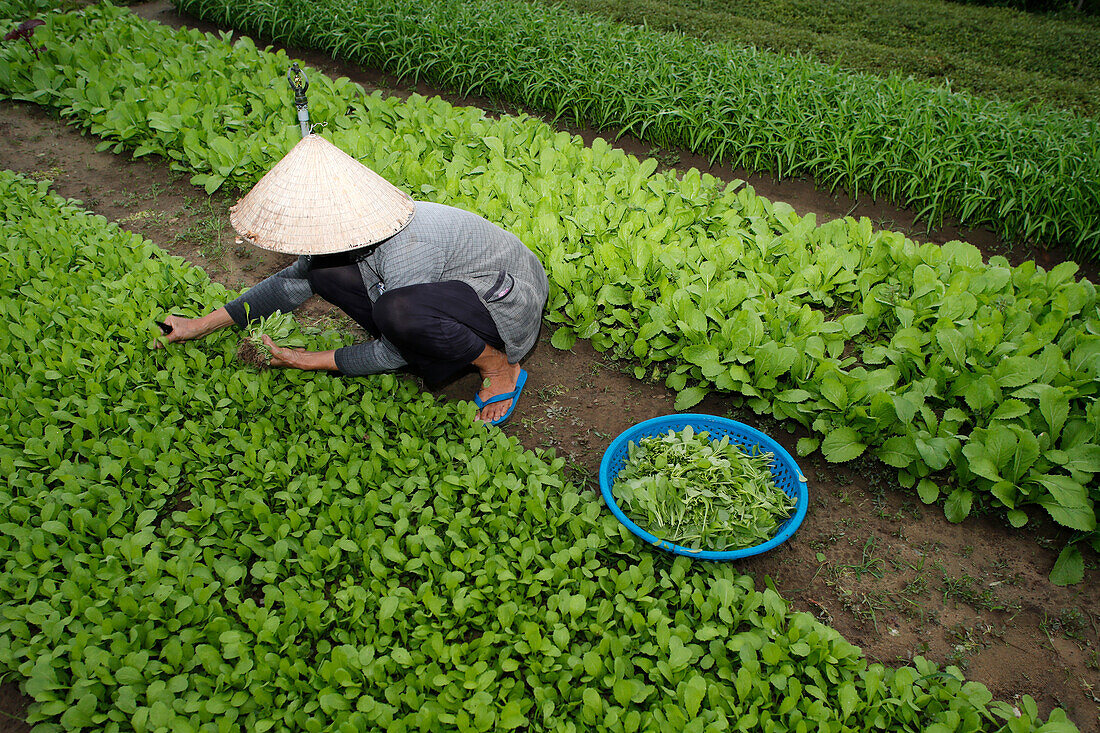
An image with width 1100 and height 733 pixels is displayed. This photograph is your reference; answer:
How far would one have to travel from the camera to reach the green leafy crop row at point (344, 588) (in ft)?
5.96

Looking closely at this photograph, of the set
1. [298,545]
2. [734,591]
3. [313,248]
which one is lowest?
[298,545]

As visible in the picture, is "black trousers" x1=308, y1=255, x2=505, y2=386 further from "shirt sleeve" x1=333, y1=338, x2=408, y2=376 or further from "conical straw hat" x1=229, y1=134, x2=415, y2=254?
"conical straw hat" x1=229, y1=134, x2=415, y2=254

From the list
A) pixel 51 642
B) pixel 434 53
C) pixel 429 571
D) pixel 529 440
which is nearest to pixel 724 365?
pixel 529 440

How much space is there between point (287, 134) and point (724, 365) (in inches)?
123

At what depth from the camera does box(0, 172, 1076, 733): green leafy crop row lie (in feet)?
5.96

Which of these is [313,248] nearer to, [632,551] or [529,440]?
[529,440]

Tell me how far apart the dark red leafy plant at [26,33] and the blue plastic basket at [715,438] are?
589cm

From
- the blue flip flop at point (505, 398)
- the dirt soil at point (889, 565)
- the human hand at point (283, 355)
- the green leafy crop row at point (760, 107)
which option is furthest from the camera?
the green leafy crop row at point (760, 107)

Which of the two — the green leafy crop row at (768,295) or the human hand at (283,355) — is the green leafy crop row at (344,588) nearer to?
the human hand at (283,355)

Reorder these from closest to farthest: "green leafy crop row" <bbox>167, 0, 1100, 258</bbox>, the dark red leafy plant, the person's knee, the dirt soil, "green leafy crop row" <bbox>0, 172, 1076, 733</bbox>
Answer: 1. "green leafy crop row" <bbox>0, 172, 1076, 733</bbox>
2. the dirt soil
3. the person's knee
4. "green leafy crop row" <bbox>167, 0, 1100, 258</bbox>
5. the dark red leafy plant

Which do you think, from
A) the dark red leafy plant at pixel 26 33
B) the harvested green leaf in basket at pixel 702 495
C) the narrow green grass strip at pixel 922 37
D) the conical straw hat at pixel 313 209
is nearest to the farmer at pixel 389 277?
the conical straw hat at pixel 313 209

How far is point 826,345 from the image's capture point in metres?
2.88

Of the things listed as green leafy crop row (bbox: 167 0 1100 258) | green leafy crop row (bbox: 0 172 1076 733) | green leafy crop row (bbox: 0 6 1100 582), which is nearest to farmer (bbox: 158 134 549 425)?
green leafy crop row (bbox: 0 172 1076 733)

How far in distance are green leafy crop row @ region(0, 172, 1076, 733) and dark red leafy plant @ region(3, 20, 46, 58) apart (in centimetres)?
415
